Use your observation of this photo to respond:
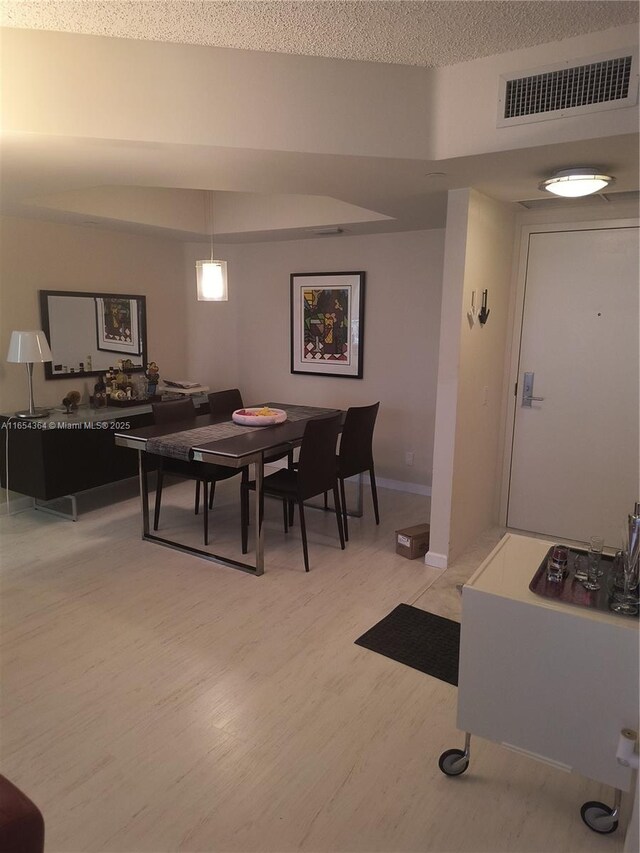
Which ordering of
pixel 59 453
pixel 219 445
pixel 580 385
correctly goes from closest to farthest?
pixel 219 445 → pixel 580 385 → pixel 59 453

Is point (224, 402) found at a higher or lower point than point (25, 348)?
lower

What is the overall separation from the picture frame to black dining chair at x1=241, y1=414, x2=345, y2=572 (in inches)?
85.6

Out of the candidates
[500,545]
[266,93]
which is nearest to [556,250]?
[266,93]

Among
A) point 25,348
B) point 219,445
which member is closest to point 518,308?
point 219,445

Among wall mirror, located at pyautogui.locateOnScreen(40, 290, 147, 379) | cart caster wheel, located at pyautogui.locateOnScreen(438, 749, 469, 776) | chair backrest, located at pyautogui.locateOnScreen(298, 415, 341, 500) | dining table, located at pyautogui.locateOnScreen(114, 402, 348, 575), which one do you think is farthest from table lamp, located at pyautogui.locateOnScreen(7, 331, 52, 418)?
cart caster wheel, located at pyautogui.locateOnScreen(438, 749, 469, 776)

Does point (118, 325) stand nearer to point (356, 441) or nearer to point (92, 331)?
point (92, 331)

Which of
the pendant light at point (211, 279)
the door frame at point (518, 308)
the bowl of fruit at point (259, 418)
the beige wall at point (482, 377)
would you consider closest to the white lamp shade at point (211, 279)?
the pendant light at point (211, 279)

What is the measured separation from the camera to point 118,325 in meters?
4.98

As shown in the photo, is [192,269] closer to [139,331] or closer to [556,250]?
[139,331]

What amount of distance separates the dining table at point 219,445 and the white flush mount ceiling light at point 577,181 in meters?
1.96

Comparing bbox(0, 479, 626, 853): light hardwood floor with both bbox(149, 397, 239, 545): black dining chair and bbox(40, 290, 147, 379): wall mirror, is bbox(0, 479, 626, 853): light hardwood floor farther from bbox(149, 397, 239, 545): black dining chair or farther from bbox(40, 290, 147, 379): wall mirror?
bbox(40, 290, 147, 379): wall mirror

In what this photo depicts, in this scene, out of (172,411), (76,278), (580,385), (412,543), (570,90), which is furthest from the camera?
(76,278)

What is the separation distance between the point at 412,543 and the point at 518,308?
5.82 feet

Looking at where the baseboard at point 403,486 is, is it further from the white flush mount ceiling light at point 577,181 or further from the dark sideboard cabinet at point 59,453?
the white flush mount ceiling light at point 577,181
